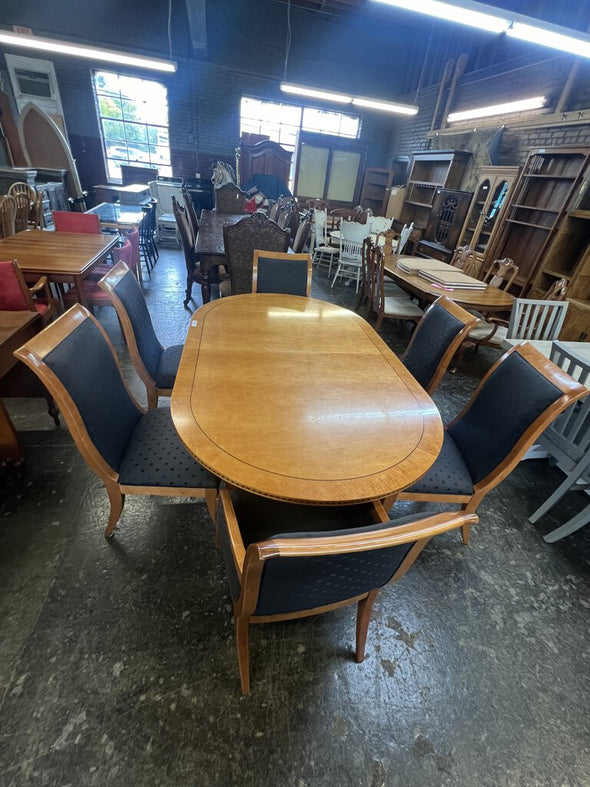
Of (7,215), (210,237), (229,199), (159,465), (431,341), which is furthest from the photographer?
(229,199)

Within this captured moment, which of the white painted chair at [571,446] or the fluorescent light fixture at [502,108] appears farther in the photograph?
the fluorescent light fixture at [502,108]

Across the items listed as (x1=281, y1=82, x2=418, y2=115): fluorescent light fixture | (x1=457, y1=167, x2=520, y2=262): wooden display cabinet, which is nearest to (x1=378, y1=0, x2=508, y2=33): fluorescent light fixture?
(x1=457, y1=167, x2=520, y2=262): wooden display cabinet

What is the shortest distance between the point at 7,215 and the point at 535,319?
456 cm

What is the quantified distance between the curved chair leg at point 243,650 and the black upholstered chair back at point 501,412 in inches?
38.7

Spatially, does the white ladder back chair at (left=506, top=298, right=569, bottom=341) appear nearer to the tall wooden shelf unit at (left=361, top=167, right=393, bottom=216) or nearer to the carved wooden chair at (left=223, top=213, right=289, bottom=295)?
the carved wooden chair at (left=223, top=213, right=289, bottom=295)

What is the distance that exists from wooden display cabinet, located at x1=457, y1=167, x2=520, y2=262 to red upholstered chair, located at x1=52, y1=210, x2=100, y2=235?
184 inches

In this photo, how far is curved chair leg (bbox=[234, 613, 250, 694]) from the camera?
93 centimetres

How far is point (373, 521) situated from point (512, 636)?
2.57ft

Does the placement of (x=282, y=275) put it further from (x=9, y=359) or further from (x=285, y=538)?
(x=285, y=538)

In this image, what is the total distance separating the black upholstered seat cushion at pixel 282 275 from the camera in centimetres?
221

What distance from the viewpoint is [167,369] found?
5.60ft

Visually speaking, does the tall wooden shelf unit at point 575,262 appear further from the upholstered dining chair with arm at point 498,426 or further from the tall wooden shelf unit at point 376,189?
the tall wooden shelf unit at point 376,189

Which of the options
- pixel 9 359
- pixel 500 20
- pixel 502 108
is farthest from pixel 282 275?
pixel 502 108

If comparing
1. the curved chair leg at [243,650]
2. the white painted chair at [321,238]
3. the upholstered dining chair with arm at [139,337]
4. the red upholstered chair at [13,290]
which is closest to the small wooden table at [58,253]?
the red upholstered chair at [13,290]
